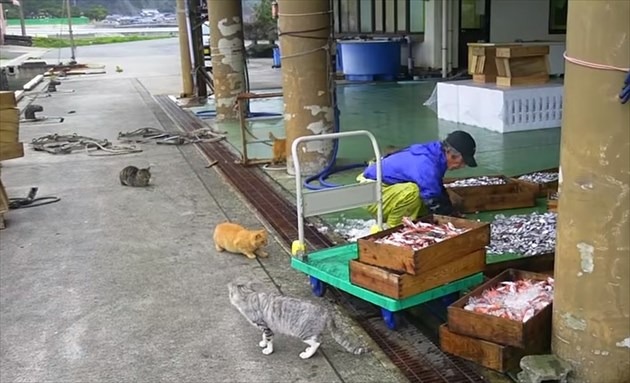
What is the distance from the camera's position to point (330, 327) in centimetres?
340

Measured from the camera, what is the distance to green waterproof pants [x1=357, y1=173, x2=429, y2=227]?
4.63m

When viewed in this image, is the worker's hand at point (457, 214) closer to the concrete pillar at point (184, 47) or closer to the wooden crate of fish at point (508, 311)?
the wooden crate of fish at point (508, 311)

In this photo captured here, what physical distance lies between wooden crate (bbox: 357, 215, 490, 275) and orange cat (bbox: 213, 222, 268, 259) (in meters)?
1.22

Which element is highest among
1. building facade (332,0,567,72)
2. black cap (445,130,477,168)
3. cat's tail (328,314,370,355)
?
building facade (332,0,567,72)

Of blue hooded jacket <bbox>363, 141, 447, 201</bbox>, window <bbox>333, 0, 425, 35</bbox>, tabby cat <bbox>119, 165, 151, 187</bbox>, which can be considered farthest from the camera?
window <bbox>333, 0, 425, 35</bbox>

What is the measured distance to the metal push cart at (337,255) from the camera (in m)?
3.54

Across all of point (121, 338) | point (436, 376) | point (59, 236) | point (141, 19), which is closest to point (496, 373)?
point (436, 376)

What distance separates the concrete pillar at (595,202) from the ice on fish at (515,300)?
31 centimetres

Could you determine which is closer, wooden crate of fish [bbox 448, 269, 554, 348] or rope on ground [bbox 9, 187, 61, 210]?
wooden crate of fish [bbox 448, 269, 554, 348]

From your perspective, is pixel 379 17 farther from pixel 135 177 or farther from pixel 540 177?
pixel 540 177

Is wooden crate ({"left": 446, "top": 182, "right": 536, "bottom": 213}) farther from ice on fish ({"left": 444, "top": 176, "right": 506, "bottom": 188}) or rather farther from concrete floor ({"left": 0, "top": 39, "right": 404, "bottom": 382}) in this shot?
concrete floor ({"left": 0, "top": 39, "right": 404, "bottom": 382})

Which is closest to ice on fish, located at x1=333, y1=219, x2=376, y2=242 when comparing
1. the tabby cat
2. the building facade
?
the tabby cat

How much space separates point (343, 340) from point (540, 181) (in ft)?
10.3

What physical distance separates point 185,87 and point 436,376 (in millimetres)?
12437
